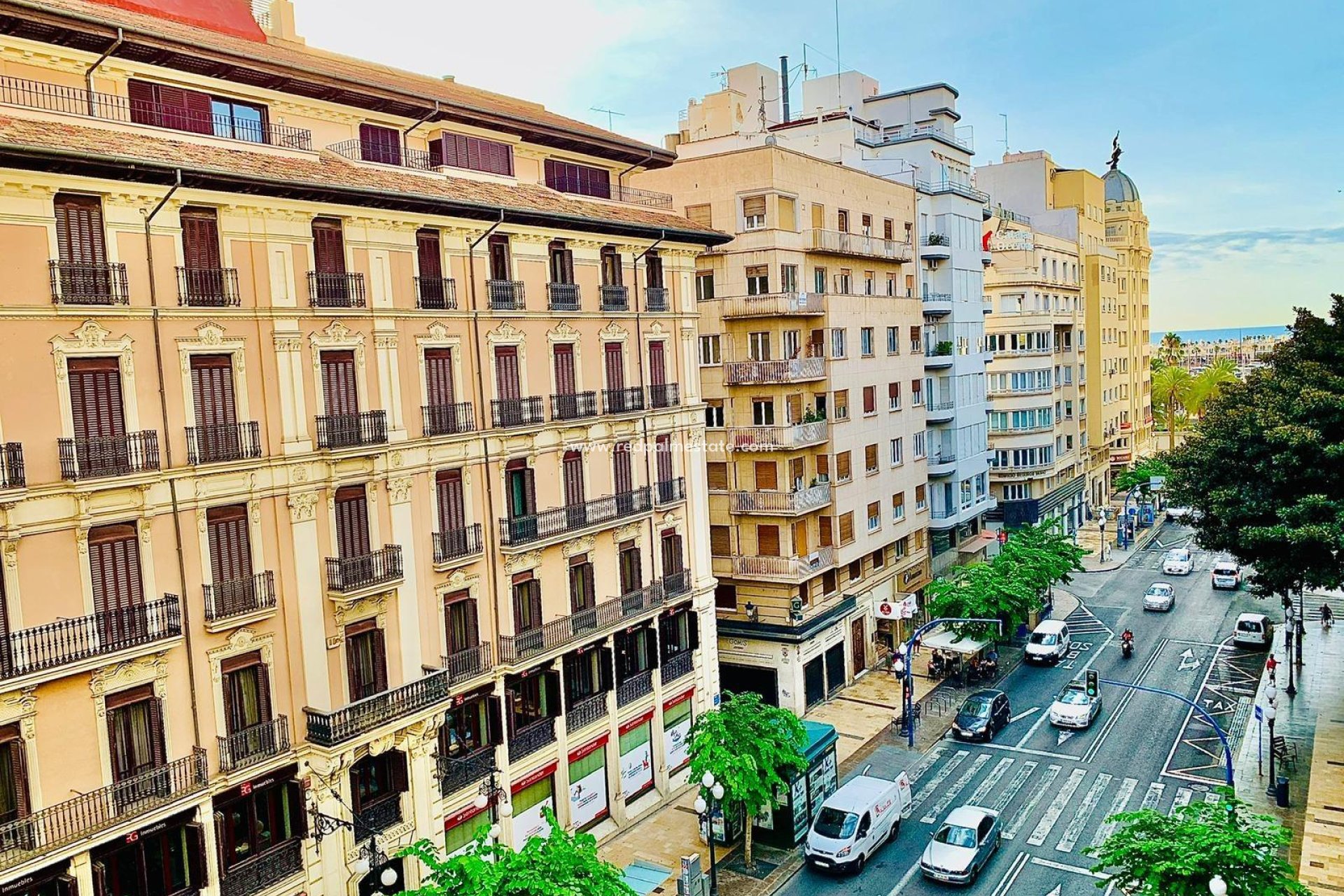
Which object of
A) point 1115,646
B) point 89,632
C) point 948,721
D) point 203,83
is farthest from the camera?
point 1115,646

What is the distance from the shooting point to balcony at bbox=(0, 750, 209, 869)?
64.5 feet

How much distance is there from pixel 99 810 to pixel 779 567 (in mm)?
29126

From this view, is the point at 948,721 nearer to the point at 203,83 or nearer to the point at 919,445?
the point at 919,445

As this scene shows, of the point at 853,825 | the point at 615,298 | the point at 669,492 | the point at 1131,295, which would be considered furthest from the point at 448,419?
the point at 1131,295

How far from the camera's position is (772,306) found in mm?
44312

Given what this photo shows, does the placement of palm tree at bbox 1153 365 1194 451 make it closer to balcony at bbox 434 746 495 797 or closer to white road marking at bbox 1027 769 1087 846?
white road marking at bbox 1027 769 1087 846

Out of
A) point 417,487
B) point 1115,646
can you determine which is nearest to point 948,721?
point 1115,646

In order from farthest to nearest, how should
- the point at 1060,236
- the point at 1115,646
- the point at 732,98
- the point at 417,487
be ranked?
the point at 1060,236 → the point at 732,98 → the point at 1115,646 → the point at 417,487

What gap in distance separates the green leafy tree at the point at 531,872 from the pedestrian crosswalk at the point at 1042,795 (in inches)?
692

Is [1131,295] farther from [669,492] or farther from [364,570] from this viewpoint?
[364,570]

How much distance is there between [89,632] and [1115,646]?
49.5 metres

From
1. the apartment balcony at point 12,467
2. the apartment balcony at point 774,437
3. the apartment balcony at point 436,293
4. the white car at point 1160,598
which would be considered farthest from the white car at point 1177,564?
the apartment balcony at point 12,467

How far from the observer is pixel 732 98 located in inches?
2415

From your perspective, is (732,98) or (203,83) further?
(732,98)
